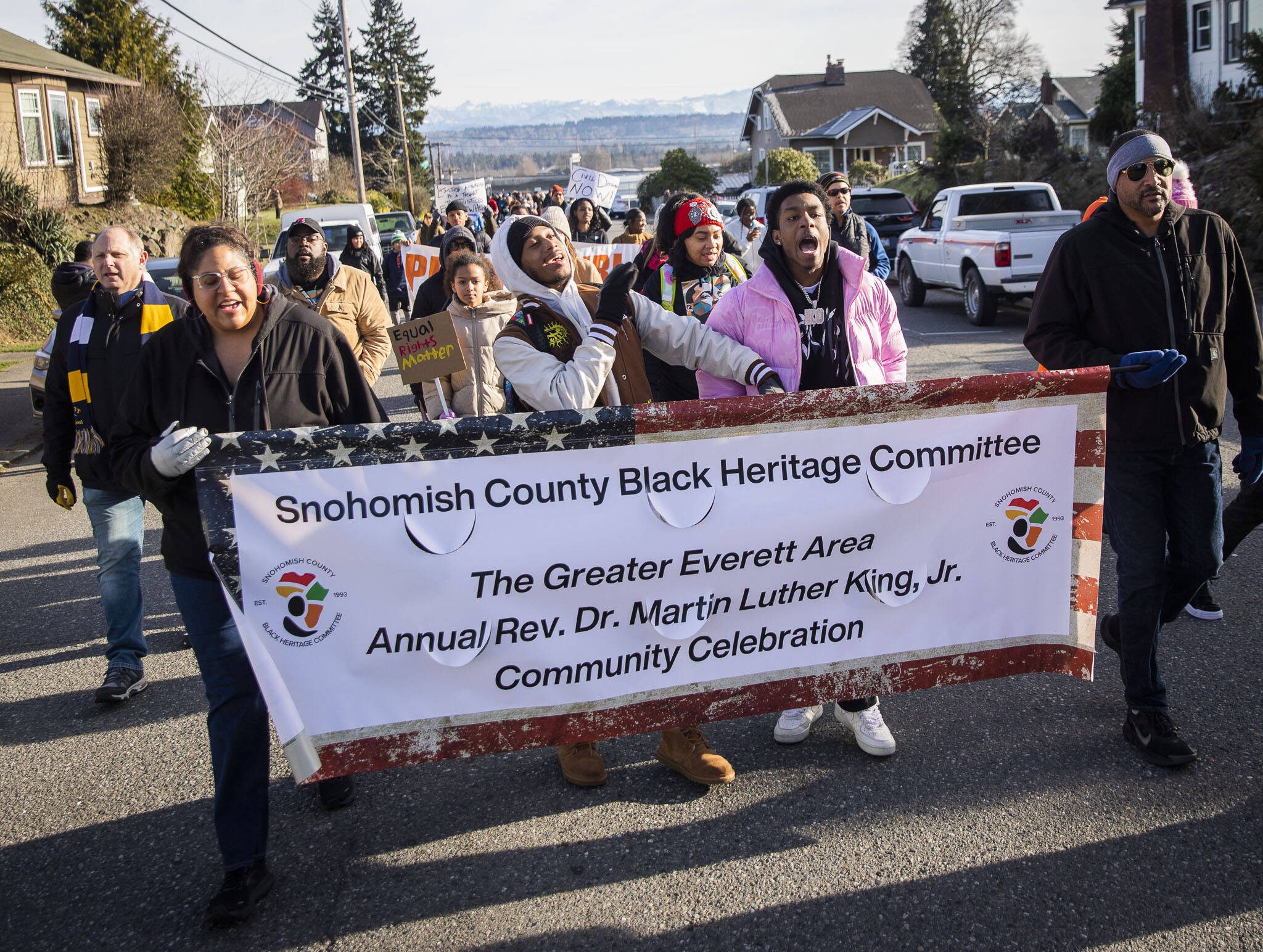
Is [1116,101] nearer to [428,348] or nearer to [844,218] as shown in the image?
[844,218]

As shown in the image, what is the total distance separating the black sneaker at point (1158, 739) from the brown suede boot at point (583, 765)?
1.95 m

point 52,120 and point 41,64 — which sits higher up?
point 41,64

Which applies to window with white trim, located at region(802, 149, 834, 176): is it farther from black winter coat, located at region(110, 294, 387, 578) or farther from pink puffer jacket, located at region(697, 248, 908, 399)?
black winter coat, located at region(110, 294, 387, 578)

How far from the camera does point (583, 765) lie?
3.87m

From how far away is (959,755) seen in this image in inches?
155

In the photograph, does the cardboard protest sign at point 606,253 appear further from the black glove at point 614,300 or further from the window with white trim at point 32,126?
the window with white trim at point 32,126

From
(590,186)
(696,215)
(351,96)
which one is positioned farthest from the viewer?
(351,96)

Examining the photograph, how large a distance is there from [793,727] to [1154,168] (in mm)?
2404

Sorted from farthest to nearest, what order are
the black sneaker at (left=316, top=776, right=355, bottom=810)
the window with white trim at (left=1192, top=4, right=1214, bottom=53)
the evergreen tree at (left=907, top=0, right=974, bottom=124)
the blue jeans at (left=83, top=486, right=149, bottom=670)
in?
the evergreen tree at (left=907, top=0, right=974, bottom=124) < the window with white trim at (left=1192, top=4, right=1214, bottom=53) < the blue jeans at (left=83, top=486, right=149, bottom=670) < the black sneaker at (left=316, top=776, right=355, bottom=810)

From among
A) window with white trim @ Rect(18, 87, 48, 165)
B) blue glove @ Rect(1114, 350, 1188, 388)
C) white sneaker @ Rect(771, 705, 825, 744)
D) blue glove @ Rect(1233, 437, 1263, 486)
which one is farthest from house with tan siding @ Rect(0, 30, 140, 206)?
blue glove @ Rect(1233, 437, 1263, 486)

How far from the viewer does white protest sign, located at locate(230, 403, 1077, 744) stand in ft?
10.1

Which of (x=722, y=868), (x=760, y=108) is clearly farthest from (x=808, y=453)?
(x=760, y=108)

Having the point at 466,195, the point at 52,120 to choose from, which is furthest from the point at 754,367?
the point at 52,120

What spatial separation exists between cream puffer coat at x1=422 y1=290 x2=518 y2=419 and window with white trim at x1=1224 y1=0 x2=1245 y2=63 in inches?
1291
